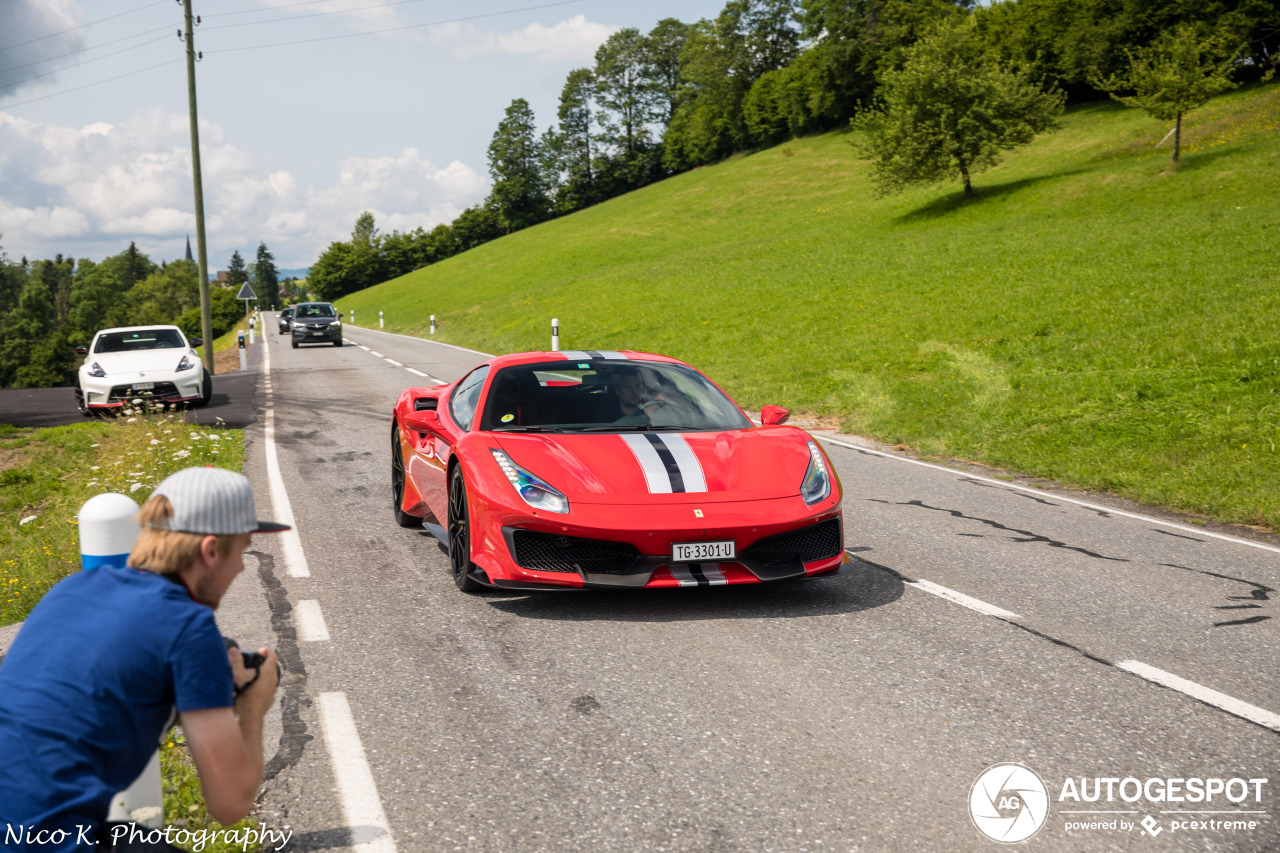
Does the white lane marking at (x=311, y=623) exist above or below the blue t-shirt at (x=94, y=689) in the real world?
below

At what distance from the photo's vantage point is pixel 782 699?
3.94m

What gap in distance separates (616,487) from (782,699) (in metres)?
1.58

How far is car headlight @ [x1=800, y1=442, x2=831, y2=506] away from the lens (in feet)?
17.5

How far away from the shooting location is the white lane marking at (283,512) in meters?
6.09

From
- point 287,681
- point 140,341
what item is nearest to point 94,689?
point 287,681

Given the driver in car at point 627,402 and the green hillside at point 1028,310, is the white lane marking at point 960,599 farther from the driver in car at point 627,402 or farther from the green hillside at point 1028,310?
the green hillside at point 1028,310

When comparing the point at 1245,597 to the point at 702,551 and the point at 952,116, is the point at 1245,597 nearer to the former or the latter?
the point at 702,551

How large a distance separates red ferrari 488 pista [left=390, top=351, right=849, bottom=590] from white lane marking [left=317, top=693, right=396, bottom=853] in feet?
4.25

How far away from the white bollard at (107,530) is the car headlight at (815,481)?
144 inches

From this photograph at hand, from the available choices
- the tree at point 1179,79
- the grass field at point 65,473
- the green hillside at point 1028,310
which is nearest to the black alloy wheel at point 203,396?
the grass field at point 65,473

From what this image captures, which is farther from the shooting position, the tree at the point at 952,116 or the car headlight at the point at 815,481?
the tree at the point at 952,116

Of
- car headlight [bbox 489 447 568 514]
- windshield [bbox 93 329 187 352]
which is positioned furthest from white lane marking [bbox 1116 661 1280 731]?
Answer: windshield [bbox 93 329 187 352]

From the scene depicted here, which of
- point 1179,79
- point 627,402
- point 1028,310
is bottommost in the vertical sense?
point 627,402

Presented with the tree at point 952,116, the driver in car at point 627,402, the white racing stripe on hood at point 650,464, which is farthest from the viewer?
the tree at point 952,116
